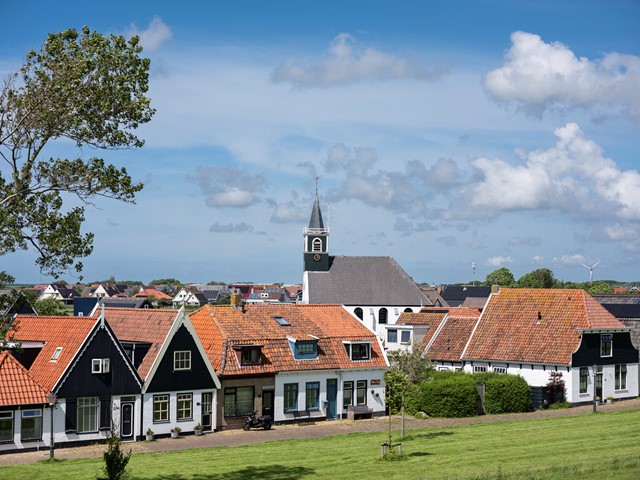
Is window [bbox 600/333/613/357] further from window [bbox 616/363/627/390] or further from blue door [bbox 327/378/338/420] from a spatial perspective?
blue door [bbox 327/378/338/420]

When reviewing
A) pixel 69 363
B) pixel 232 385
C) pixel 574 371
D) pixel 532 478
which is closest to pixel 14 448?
pixel 69 363

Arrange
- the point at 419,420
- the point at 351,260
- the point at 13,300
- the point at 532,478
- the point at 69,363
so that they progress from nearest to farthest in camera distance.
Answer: the point at 13,300 < the point at 532,478 < the point at 69,363 < the point at 419,420 < the point at 351,260

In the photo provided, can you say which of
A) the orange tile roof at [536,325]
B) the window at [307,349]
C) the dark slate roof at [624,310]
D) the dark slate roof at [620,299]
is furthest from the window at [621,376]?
the window at [307,349]

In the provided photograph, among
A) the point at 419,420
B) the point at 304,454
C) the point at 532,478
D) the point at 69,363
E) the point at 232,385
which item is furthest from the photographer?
the point at 419,420

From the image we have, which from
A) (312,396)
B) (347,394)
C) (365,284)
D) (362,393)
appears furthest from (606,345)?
(365,284)

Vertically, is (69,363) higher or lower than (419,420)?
higher

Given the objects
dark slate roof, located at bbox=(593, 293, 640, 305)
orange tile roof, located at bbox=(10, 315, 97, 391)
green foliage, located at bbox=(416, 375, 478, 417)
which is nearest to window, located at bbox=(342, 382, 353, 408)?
green foliage, located at bbox=(416, 375, 478, 417)

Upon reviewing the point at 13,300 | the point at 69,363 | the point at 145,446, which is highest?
the point at 13,300

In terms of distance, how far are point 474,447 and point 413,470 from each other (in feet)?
19.7

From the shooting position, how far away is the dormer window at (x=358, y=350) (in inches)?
1818

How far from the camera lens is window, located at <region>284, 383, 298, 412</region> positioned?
1699 inches

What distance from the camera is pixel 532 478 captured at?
980 inches

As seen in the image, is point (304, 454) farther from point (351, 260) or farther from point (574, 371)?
point (351, 260)

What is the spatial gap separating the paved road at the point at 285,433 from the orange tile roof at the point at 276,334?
10.1 feet
